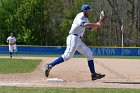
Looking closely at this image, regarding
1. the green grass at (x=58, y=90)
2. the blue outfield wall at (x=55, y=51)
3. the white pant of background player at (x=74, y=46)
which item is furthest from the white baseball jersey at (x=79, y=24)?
the blue outfield wall at (x=55, y=51)

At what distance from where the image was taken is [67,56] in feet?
37.1

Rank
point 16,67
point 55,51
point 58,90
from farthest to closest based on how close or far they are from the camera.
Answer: point 55,51
point 16,67
point 58,90

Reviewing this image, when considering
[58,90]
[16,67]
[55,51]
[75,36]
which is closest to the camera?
[58,90]

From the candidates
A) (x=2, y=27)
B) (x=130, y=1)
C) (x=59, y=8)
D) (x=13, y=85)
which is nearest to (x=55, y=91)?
(x=13, y=85)

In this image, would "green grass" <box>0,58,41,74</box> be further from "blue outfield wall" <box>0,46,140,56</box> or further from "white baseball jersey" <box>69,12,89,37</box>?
"blue outfield wall" <box>0,46,140,56</box>

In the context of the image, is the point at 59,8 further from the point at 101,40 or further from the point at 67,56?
the point at 67,56

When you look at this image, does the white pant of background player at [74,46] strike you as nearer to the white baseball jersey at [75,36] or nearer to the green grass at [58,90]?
the white baseball jersey at [75,36]

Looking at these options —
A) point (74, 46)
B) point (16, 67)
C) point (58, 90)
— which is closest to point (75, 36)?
point (74, 46)

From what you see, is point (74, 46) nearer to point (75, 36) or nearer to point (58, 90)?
point (75, 36)

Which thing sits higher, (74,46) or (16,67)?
(74,46)

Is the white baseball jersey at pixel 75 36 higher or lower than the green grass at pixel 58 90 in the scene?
higher

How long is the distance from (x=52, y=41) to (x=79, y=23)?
40.6 meters

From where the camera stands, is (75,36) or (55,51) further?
(55,51)

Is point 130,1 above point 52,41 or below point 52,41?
above
